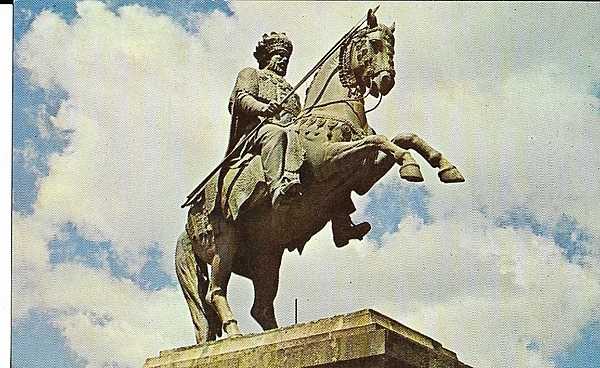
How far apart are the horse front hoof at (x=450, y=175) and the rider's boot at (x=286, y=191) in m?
1.34

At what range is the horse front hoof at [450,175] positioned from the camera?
36.5ft

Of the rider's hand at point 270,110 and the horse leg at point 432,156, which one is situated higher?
the rider's hand at point 270,110

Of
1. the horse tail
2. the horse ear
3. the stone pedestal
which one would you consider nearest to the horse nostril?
the horse ear

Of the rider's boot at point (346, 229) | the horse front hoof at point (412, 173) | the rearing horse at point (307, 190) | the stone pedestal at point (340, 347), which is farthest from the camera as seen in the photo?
the rider's boot at point (346, 229)

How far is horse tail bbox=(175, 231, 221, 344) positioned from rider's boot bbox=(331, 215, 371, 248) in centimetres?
145

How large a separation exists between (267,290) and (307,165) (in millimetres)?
1560

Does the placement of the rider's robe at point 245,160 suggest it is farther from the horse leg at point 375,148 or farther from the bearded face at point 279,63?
the horse leg at point 375,148

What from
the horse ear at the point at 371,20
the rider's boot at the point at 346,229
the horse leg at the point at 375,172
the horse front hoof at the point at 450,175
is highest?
the horse ear at the point at 371,20

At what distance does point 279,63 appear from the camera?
42.9 ft

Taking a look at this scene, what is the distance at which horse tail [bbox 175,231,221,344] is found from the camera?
12227 millimetres

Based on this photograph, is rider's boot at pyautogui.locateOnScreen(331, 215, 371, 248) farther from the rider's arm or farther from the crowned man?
the rider's arm

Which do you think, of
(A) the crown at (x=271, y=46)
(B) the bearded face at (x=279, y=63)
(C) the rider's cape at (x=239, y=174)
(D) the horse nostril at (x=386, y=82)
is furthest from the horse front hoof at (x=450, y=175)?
(A) the crown at (x=271, y=46)

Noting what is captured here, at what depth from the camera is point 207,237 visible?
12242 millimetres

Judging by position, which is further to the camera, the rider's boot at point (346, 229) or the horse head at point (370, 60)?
the rider's boot at point (346, 229)
